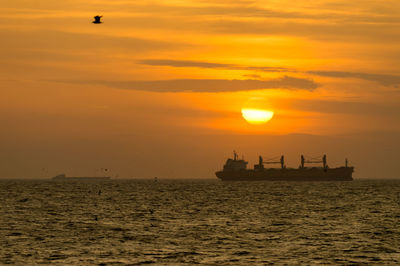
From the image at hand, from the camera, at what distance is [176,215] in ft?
253

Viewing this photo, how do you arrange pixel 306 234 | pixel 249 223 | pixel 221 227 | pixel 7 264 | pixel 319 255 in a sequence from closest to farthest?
1. pixel 7 264
2. pixel 319 255
3. pixel 306 234
4. pixel 221 227
5. pixel 249 223

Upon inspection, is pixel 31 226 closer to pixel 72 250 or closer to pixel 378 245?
pixel 72 250

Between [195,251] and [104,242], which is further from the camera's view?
[104,242]

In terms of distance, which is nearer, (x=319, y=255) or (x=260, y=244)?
(x=319, y=255)

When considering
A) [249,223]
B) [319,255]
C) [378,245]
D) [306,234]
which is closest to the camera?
[319,255]

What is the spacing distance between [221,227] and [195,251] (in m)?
17.3

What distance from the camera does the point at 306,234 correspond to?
55.7 metres

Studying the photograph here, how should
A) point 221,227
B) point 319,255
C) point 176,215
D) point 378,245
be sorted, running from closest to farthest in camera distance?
point 319,255 → point 378,245 → point 221,227 → point 176,215

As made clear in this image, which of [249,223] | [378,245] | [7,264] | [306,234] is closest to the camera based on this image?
[7,264]

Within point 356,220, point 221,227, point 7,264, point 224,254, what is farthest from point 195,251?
point 356,220

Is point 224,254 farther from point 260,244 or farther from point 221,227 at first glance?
point 221,227

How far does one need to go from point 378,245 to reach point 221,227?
56.1 ft

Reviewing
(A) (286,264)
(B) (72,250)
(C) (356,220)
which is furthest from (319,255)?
(C) (356,220)

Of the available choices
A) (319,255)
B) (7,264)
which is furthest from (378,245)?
(7,264)
